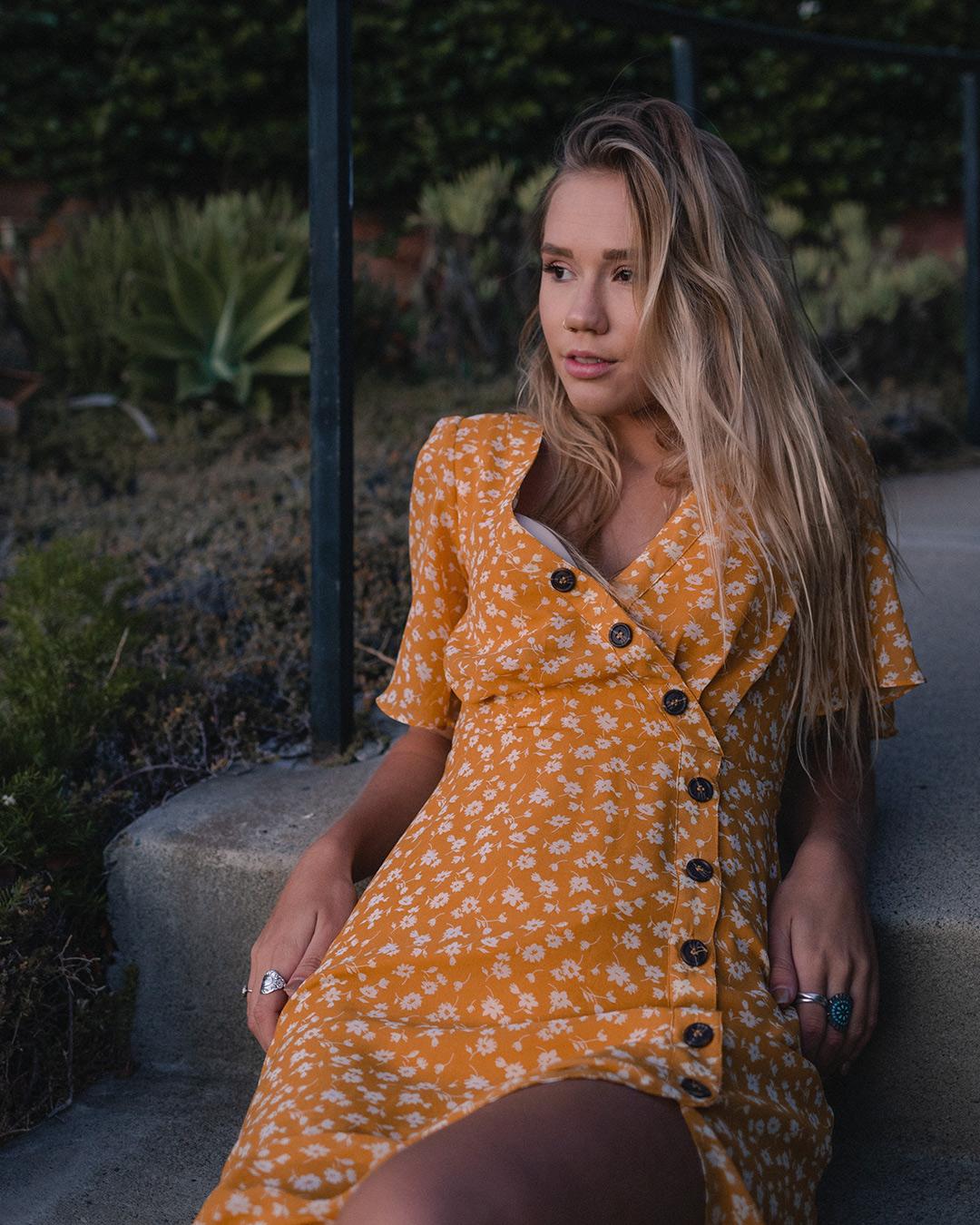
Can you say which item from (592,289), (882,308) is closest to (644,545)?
→ (592,289)

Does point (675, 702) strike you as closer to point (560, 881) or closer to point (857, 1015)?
point (560, 881)

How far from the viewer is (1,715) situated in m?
2.38

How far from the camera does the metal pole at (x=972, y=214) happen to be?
4547 mm

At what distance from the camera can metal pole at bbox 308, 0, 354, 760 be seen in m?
2.25

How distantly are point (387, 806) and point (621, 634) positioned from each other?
46 centimetres

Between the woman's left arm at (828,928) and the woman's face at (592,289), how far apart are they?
2.08ft

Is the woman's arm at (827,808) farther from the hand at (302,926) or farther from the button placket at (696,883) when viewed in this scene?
the hand at (302,926)

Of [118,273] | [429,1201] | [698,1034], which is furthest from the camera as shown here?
[118,273]

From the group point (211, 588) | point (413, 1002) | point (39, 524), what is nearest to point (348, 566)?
point (211, 588)

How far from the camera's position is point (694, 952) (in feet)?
4.82

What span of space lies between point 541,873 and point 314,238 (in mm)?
1318

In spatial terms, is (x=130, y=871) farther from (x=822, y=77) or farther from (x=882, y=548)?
(x=822, y=77)

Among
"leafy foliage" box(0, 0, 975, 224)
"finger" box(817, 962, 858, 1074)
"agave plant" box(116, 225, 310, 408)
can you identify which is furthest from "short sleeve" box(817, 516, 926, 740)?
"leafy foliage" box(0, 0, 975, 224)

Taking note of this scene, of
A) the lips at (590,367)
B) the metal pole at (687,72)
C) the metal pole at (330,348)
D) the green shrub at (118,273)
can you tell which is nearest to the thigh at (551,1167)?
the lips at (590,367)
